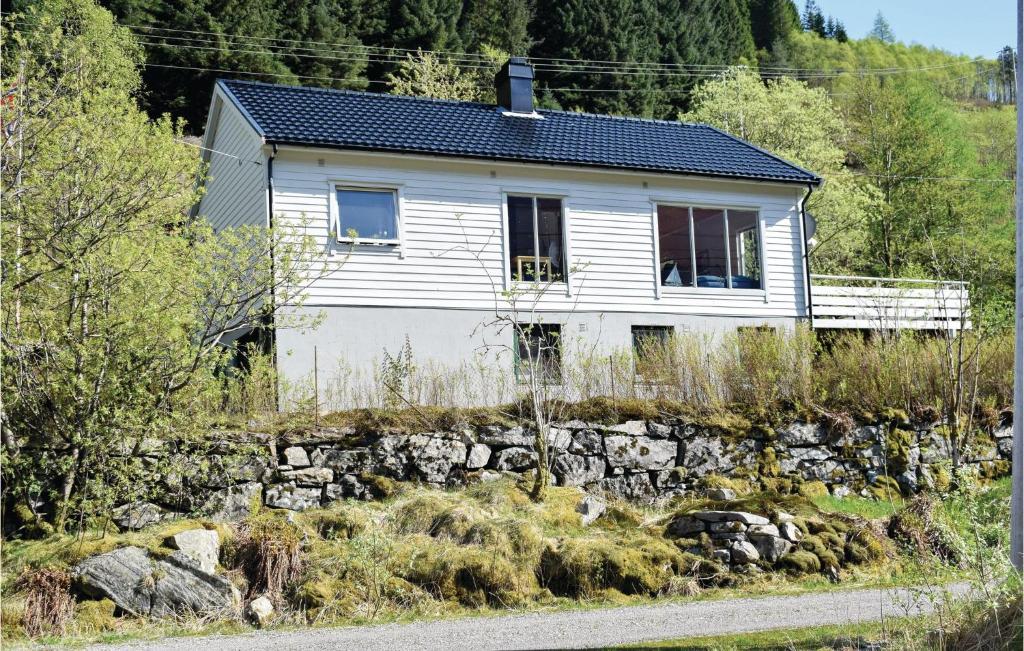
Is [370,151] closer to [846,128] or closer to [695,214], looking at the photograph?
[695,214]

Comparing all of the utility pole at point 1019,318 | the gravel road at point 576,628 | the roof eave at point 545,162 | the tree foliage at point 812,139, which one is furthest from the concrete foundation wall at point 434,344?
the tree foliage at point 812,139

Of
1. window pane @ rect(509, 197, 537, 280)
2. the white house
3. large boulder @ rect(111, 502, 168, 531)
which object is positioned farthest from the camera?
window pane @ rect(509, 197, 537, 280)

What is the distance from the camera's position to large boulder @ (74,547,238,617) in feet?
33.4

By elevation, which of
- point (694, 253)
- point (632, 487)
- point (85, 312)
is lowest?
point (632, 487)

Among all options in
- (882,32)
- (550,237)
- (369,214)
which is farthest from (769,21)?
(369,214)

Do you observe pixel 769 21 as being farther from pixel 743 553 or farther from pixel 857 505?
pixel 743 553

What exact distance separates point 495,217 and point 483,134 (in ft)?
7.35

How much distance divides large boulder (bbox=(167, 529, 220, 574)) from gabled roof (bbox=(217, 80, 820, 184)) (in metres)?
9.04

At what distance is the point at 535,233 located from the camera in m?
20.2

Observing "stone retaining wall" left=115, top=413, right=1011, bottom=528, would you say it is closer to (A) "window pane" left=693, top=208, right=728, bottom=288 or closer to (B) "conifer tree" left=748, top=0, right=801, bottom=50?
(A) "window pane" left=693, top=208, right=728, bottom=288

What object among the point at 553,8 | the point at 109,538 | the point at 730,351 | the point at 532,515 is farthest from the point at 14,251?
the point at 553,8

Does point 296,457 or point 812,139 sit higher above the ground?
point 812,139

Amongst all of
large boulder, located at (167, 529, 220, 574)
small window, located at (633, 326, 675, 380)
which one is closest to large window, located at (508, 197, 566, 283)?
small window, located at (633, 326, 675, 380)

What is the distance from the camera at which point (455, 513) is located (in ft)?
40.8
